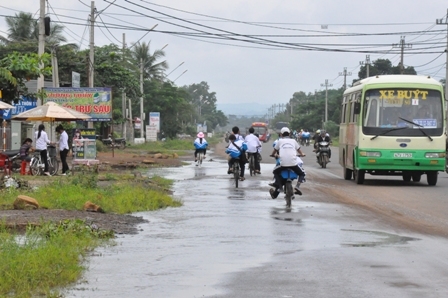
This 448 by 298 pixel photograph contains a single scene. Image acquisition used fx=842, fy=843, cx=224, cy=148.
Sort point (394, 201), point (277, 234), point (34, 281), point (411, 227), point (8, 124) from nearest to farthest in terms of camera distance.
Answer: point (34, 281) → point (277, 234) → point (411, 227) → point (394, 201) → point (8, 124)

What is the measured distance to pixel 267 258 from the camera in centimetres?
1002

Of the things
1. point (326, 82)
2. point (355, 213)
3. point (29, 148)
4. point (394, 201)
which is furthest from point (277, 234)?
point (326, 82)

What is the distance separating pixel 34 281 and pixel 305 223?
262 inches

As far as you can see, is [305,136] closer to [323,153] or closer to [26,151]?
[323,153]

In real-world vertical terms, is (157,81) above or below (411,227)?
above

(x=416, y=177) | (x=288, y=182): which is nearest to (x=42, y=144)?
(x=288, y=182)

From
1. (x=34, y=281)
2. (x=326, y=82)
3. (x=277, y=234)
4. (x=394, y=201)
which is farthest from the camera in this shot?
(x=326, y=82)

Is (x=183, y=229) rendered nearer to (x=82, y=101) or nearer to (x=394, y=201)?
(x=394, y=201)

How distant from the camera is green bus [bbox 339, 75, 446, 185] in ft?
76.8

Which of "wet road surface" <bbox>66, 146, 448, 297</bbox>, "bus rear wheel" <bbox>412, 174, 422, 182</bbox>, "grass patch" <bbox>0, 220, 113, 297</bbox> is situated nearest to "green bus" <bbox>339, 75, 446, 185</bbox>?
"bus rear wheel" <bbox>412, 174, 422, 182</bbox>

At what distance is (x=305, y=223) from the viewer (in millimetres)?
14008

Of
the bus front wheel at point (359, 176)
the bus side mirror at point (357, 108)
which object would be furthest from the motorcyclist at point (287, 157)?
the bus front wheel at point (359, 176)

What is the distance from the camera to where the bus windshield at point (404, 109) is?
23703 millimetres

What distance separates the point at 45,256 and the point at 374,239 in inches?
193
